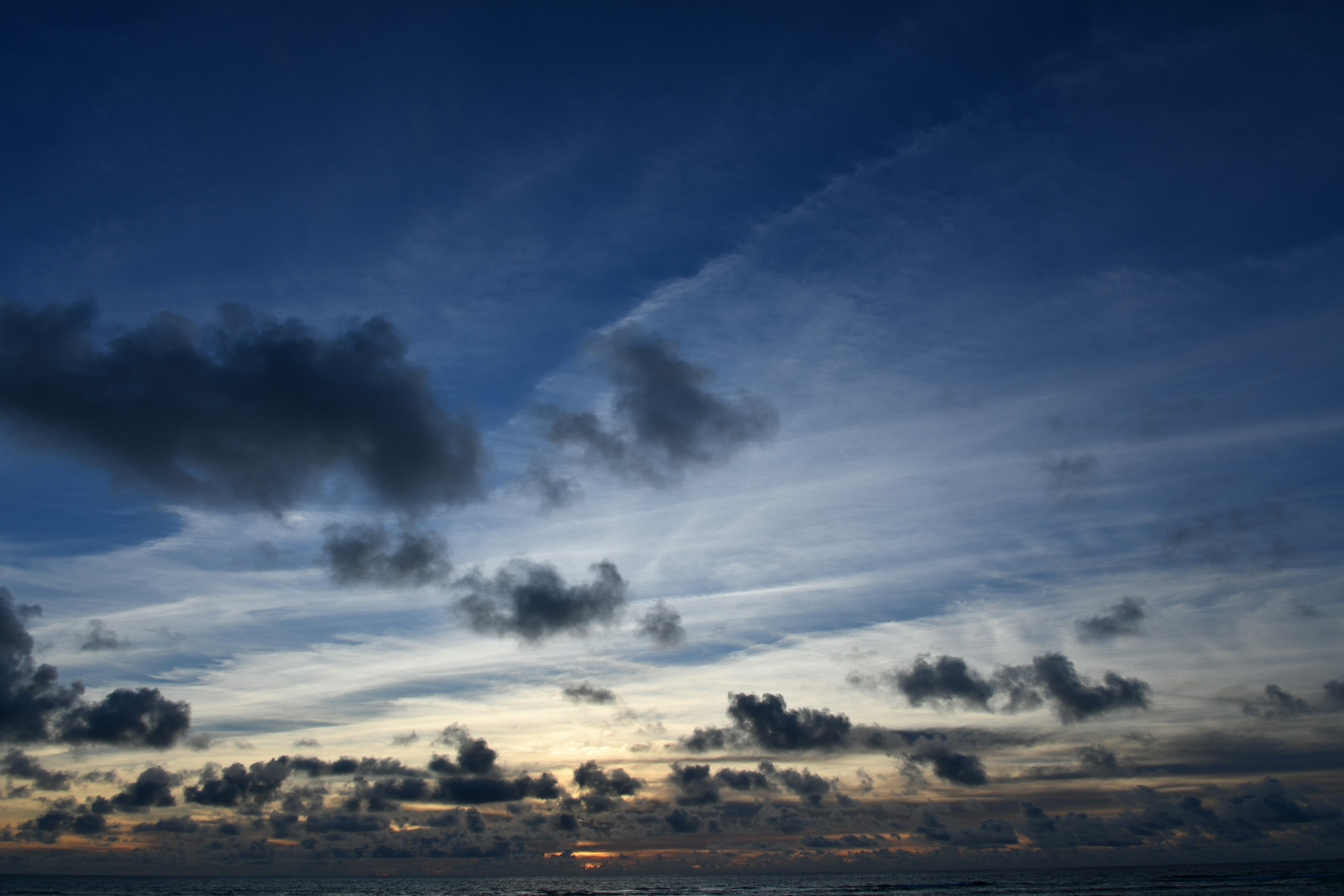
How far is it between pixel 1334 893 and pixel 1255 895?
18.1 m

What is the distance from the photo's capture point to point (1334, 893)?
196 m

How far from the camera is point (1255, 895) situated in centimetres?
19800
